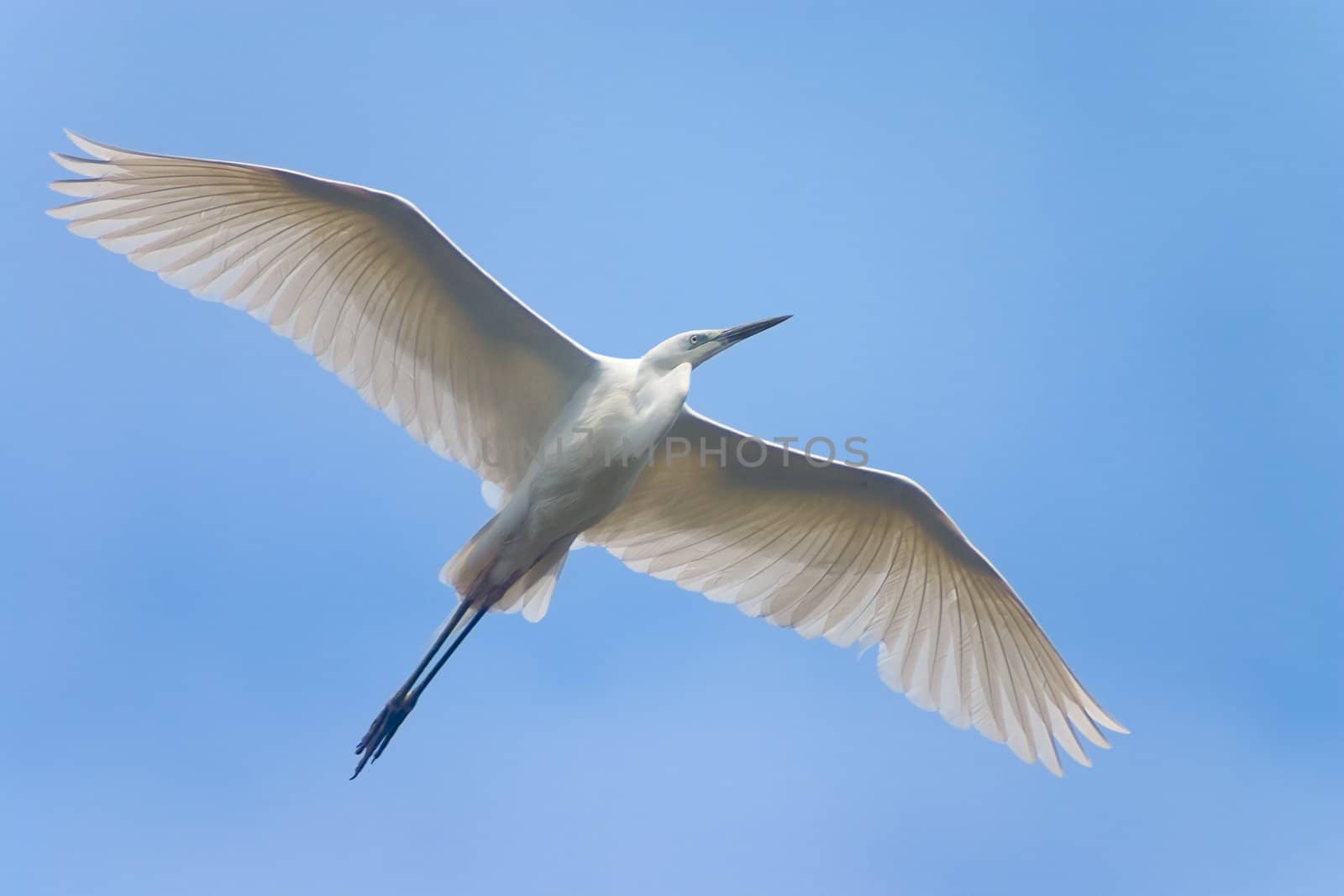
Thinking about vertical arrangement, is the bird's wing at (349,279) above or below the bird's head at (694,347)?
below

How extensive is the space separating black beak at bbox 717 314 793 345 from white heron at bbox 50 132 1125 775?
0.04 ft

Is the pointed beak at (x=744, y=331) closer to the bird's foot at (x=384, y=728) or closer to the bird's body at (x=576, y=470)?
the bird's body at (x=576, y=470)

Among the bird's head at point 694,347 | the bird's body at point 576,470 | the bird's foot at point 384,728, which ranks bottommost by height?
the bird's foot at point 384,728

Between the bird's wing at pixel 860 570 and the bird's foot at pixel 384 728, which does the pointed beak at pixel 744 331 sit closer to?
the bird's wing at pixel 860 570

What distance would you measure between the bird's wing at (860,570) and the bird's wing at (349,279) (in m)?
1.24

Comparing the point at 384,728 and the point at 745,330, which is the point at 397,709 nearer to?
the point at 384,728

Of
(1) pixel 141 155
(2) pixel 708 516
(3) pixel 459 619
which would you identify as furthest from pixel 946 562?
(1) pixel 141 155

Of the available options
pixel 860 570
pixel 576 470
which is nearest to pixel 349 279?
pixel 576 470

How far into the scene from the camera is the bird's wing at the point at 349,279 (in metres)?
10.1

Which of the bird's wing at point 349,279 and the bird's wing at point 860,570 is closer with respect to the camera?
the bird's wing at point 349,279

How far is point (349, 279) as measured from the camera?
1045 cm

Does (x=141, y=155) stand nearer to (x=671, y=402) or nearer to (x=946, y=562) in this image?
(x=671, y=402)

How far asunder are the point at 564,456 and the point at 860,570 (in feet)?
8.20

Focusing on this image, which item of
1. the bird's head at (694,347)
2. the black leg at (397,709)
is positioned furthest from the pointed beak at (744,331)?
the black leg at (397,709)
